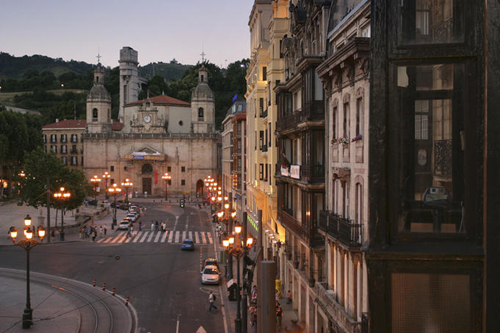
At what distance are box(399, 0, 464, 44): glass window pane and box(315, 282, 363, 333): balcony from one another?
9.96 meters

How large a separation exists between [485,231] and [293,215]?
73.6ft

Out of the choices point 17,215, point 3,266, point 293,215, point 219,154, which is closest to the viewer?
point 293,215

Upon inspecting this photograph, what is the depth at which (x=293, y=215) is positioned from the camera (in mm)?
27500

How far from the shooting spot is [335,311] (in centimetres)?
1633

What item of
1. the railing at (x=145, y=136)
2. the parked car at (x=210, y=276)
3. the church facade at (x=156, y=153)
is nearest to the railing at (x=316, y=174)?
the parked car at (x=210, y=276)

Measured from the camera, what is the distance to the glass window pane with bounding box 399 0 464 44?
17.1 ft

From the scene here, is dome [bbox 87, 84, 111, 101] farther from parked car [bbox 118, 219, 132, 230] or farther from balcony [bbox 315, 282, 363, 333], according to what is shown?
balcony [bbox 315, 282, 363, 333]

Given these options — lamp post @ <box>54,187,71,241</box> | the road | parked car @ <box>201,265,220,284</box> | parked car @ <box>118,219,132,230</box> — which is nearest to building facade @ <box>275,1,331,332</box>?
the road

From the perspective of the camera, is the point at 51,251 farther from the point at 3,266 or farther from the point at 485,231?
the point at 485,231

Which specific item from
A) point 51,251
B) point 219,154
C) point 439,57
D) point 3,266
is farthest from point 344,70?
point 219,154

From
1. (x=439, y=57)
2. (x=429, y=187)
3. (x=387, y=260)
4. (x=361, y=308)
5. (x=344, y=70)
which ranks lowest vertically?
(x=361, y=308)

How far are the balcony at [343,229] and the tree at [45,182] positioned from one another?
49.0 metres

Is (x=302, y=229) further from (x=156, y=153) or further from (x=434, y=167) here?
(x=156, y=153)

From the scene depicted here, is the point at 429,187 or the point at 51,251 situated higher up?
the point at 429,187
